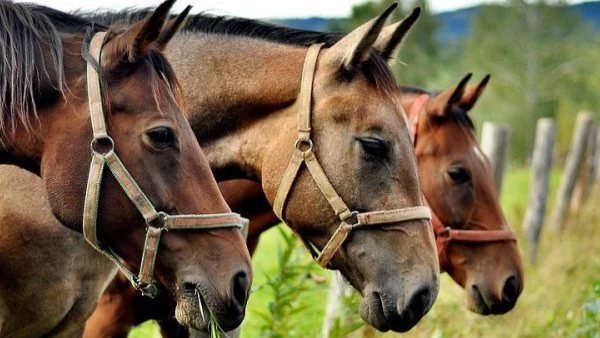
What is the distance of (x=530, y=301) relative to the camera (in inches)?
293

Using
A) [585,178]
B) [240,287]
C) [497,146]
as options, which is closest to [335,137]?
[240,287]

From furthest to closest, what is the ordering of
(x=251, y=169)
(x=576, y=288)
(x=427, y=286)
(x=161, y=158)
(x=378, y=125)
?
(x=576, y=288) < (x=251, y=169) < (x=378, y=125) < (x=427, y=286) < (x=161, y=158)

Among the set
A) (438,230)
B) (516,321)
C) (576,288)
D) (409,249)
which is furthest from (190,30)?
(576,288)

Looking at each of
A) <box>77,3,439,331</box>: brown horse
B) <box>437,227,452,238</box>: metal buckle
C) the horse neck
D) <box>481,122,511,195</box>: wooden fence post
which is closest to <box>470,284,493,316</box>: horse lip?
<box>437,227,452,238</box>: metal buckle

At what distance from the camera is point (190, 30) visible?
4.43 meters

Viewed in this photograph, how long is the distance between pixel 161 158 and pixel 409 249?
3.94 feet

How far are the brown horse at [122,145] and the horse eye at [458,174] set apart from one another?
8.21 feet

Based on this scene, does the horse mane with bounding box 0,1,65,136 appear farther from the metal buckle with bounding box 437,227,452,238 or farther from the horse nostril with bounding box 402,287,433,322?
the metal buckle with bounding box 437,227,452,238

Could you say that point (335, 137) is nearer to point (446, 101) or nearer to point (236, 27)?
point (236, 27)

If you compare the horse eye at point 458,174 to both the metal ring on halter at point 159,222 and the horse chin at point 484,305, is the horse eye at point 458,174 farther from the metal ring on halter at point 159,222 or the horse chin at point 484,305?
the metal ring on halter at point 159,222

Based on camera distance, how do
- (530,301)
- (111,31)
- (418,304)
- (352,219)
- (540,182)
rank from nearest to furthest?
(111,31) → (418,304) → (352,219) → (530,301) → (540,182)

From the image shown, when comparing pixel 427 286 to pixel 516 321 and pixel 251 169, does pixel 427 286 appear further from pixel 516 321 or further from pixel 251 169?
pixel 516 321

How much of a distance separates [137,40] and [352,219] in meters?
1.24

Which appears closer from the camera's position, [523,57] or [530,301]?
[530,301]
